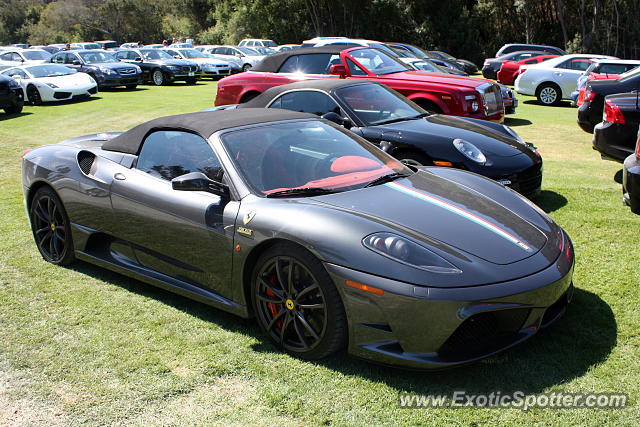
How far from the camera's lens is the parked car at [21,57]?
72.1 feet

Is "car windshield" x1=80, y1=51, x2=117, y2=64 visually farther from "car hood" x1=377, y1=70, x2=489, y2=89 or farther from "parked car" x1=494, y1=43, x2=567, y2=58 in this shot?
"parked car" x1=494, y1=43, x2=567, y2=58

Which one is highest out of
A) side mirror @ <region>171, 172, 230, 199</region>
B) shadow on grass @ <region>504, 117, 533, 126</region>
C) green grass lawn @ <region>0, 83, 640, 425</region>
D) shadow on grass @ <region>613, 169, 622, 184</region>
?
side mirror @ <region>171, 172, 230, 199</region>

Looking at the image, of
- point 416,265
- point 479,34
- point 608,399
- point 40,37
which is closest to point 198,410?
point 416,265

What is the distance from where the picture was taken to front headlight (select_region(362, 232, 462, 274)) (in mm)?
3268

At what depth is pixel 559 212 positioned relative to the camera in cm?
641

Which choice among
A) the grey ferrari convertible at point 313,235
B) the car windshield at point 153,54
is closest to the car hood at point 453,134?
the grey ferrari convertible at point 313,235

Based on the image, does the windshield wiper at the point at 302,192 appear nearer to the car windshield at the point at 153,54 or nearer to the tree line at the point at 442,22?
the car windshield at the point at 153,54

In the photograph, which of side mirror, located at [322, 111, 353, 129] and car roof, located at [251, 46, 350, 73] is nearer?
side mirror, located at [322, 111, 353, 129]

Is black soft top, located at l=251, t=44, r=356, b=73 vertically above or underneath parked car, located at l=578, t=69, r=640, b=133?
above

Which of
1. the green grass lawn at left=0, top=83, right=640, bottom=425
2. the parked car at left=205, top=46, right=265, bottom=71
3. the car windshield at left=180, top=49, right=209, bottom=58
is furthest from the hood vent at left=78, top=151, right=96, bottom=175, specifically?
the parked car at left=205, top=46, right=265, bottom=71

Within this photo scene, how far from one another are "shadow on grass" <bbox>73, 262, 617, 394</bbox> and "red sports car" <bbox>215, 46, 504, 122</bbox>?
6.27m

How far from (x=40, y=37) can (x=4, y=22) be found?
958 cm

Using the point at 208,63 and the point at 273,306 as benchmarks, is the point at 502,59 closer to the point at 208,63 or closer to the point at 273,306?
the point at 208,63

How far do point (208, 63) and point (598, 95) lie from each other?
20543 millimetres
